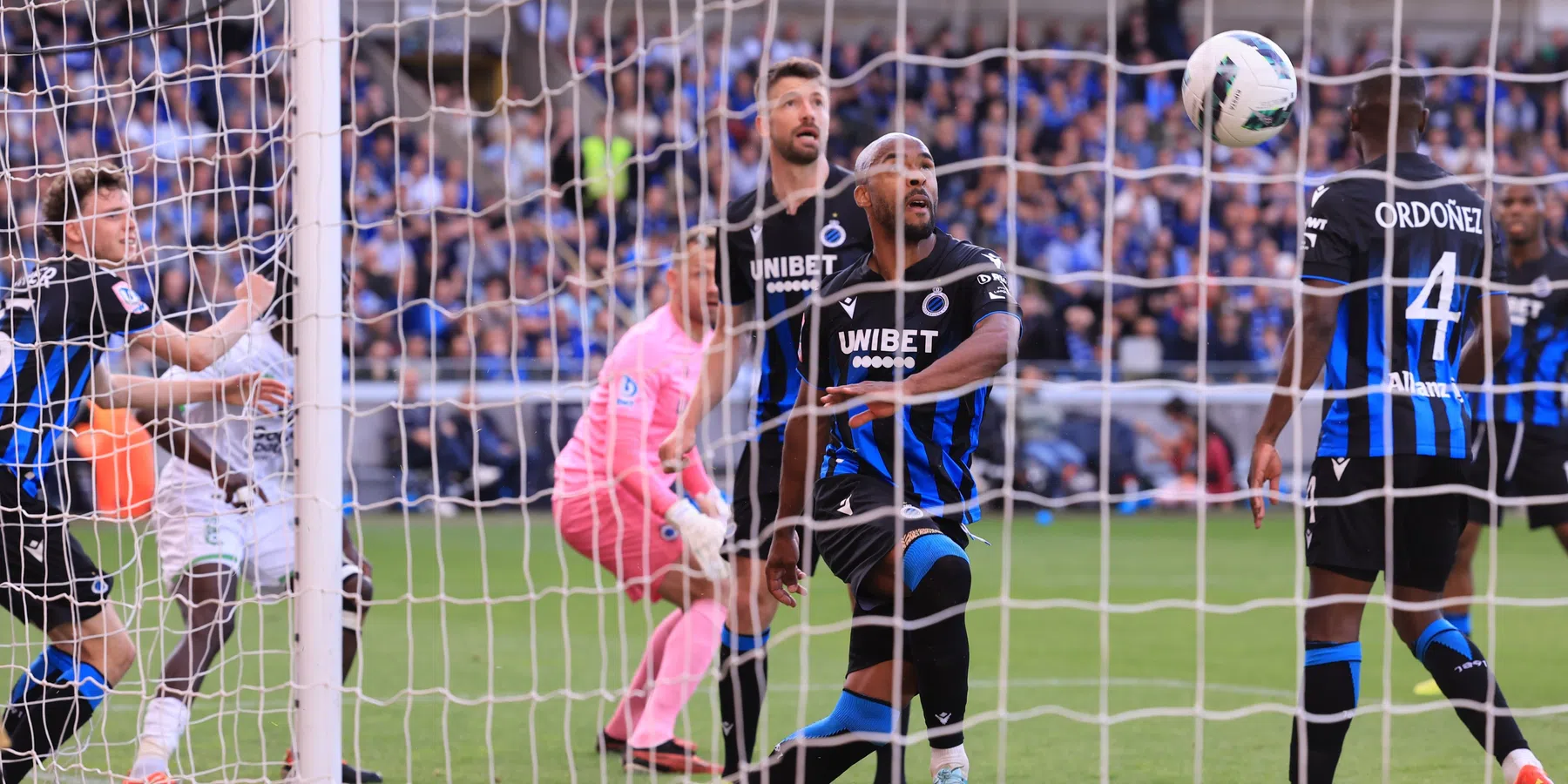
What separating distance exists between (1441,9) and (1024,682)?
782 inches

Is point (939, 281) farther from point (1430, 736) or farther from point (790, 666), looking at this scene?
point (790, 666)

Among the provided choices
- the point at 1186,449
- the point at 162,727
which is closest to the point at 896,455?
the point at 162,727

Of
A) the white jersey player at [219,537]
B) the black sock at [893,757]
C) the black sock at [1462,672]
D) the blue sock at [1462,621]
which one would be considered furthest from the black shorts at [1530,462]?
the white jersey player at [219,537]

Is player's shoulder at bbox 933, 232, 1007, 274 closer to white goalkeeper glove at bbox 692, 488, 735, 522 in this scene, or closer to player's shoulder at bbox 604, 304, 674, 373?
→ player's shoulder at bbox 604, 304, 674, 373

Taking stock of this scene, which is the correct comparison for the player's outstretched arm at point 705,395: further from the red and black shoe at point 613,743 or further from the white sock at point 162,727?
the white sock at point 162,727

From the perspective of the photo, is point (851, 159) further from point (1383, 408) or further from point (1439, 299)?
point (1383, 408)

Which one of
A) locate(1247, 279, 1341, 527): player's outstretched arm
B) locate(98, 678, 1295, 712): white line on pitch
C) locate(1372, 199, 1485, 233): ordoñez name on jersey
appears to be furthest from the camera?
locate(98, 678, 1295, 712): white line on pitch

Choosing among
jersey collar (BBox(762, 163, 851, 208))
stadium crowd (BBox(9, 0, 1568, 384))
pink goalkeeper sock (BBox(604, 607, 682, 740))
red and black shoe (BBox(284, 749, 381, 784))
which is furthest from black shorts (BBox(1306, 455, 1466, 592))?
stadium crowd (BBox(9, 0, 1568, 384))

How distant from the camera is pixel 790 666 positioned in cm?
761

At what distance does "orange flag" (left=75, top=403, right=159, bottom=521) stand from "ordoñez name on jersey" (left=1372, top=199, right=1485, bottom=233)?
4.00 m

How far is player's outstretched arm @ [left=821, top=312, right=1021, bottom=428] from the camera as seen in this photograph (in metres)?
3.90

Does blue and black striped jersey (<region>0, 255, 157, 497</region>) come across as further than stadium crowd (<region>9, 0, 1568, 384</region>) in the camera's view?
No

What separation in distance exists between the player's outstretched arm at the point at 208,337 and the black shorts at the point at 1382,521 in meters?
3.16

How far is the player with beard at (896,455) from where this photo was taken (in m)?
3.97
